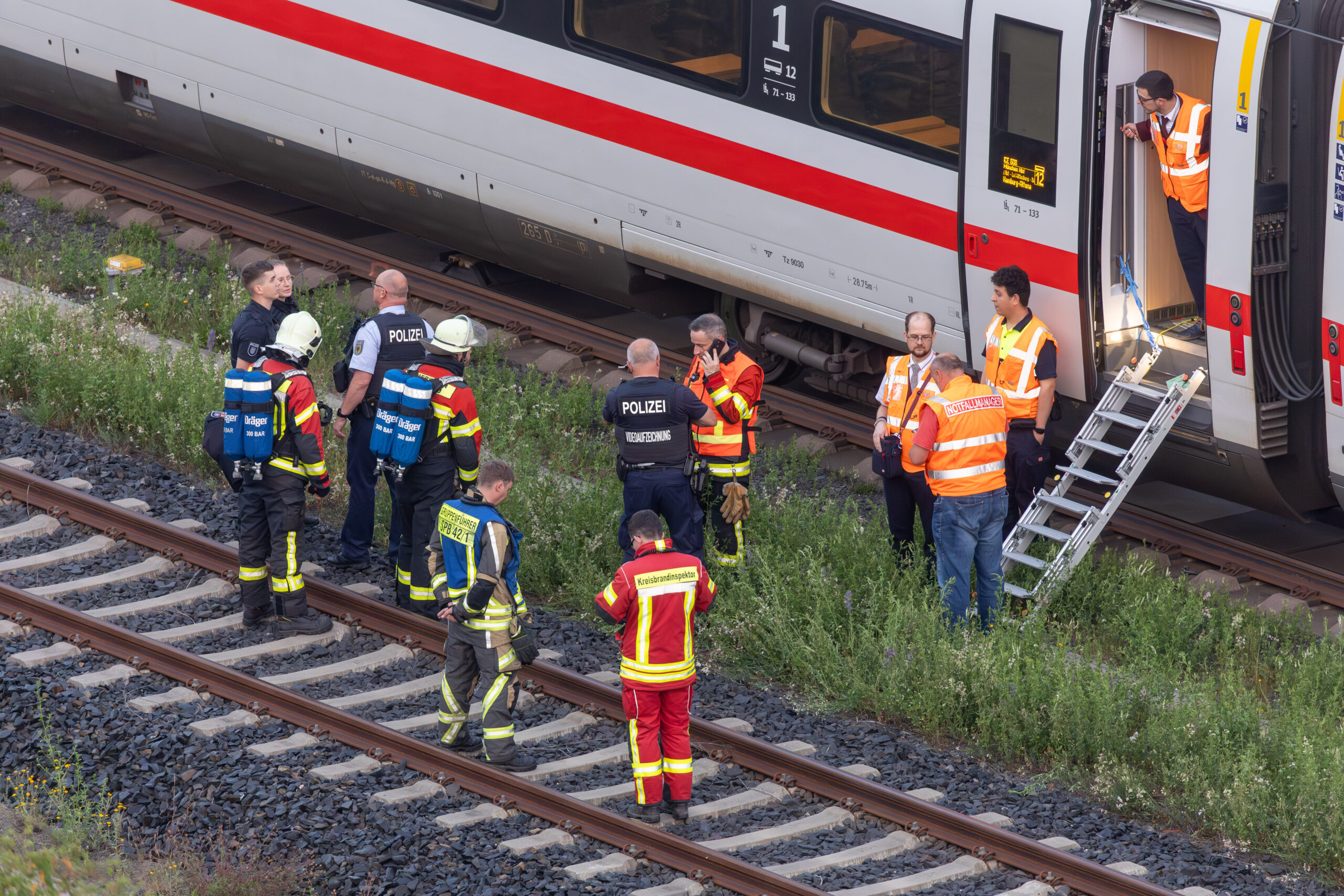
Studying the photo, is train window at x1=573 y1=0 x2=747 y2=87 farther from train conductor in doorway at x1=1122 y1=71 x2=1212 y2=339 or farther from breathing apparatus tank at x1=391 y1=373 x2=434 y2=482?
breathing apparatus tank at x1=391 y1=373 x2=434 y2=482

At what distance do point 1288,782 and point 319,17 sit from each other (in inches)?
362

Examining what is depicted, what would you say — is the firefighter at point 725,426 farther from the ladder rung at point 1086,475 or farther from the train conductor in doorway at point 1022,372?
the ladder rung at point 1086,475

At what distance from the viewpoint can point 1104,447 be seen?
32.2 feet

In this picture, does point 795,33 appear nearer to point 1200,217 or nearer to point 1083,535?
point 1200,217

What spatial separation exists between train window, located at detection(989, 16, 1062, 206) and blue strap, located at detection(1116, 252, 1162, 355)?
2.02ft

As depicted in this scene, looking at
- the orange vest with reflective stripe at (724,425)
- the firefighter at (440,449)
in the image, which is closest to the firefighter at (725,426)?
the orange vest with reflective stripe at (724,425)

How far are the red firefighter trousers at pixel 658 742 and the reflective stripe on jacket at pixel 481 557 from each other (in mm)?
697

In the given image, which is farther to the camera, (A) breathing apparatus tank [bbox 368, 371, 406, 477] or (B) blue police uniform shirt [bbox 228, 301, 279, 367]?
(A) breathing apparatus tank [bbox 368, 371, 406, 477]

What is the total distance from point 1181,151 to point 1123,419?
1.58m

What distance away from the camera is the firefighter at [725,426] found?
9.41 m

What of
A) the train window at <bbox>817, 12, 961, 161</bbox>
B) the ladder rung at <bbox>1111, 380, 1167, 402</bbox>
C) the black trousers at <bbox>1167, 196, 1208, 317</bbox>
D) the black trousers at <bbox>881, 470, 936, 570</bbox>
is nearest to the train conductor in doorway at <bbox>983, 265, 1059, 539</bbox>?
the ladder rung at <bbox>1111, 380, 1167, 402</bbox>

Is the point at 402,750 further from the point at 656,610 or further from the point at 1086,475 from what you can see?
the point at 1086,475

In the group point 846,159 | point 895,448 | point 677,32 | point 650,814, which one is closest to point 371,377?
point 895,448

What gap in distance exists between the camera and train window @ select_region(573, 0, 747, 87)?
11.2 metres
